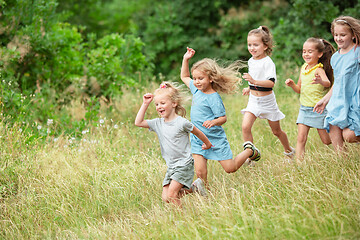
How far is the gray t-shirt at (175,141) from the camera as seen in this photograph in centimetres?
409

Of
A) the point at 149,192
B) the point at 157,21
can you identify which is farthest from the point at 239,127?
the point at 157,21

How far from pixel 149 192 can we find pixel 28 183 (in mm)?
1417

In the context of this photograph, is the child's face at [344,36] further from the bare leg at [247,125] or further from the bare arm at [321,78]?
the bare leg at [247,125]

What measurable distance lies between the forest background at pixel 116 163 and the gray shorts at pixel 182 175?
207 millimetres

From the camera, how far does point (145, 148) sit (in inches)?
233

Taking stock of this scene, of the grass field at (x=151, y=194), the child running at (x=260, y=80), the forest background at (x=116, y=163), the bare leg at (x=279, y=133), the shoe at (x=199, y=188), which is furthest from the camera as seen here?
the bare leg at (x=279, y=133)

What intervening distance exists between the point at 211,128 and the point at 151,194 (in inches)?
38.1

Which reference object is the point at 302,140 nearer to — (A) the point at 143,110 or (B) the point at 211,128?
(B) the point at 211,128

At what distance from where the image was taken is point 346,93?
425cm

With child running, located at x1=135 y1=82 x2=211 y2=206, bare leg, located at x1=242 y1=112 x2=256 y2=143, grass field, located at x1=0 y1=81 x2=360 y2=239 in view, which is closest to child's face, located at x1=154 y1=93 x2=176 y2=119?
child running, located at x1=135 y1=82 x2=211 y2=206

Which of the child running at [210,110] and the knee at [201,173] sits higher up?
the child running at [210,110]

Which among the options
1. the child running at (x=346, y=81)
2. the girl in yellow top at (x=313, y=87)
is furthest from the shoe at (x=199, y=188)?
the child running at (x=346, y=81)

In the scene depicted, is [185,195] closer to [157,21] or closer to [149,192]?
[149,192]

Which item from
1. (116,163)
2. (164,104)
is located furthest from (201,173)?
(116,163)
